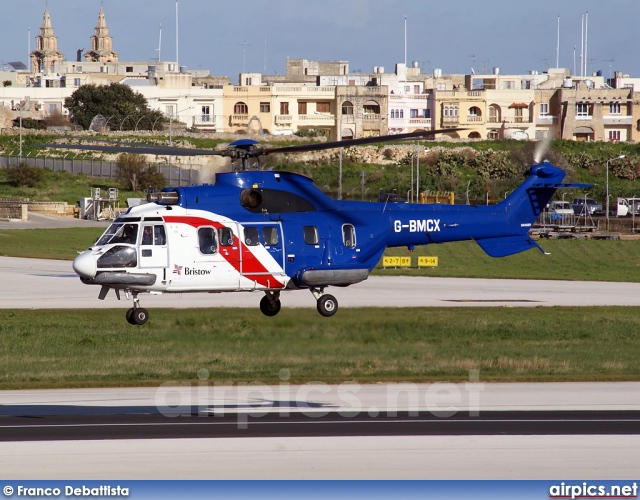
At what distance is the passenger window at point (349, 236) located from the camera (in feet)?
98.3

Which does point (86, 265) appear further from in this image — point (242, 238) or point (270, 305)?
point (270, 305)

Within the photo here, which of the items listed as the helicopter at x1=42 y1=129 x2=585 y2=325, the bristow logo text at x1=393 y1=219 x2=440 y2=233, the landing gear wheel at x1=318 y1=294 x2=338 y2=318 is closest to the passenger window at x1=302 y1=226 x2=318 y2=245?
the helicopter at x1=42 y1=129 x2=585 y2=325

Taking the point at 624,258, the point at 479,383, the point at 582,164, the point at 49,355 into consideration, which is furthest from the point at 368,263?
the point at 582,164

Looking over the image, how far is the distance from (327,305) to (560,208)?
7345cm

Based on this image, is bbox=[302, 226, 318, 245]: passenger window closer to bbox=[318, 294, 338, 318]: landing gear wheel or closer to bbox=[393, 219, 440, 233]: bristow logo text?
bbox=[318, 294, 338, 318]: landing gear wheel

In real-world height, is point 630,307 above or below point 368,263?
below

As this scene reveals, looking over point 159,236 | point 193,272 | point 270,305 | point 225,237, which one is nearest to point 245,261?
point 225,237

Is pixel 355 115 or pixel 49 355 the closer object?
pixel 49 355

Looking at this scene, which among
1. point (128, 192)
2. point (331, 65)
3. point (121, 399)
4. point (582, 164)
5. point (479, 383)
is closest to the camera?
point (121, 399)

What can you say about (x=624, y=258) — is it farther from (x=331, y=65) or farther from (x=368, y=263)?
(x=331, y=65)

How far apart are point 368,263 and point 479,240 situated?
475 cm

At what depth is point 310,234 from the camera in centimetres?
2927

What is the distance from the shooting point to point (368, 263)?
3038 cm

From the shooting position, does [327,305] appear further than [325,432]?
Yes
